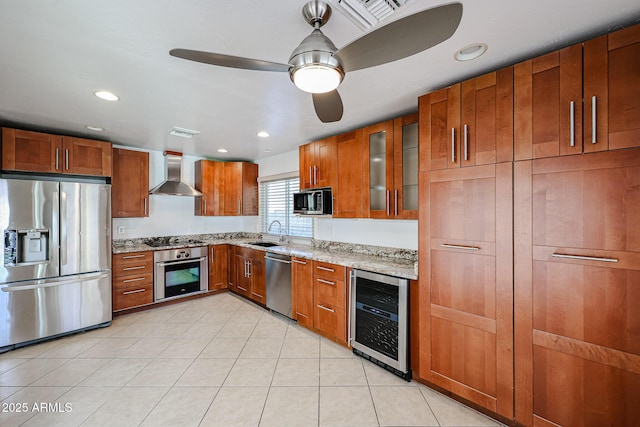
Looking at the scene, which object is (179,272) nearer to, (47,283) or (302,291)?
(47,283)

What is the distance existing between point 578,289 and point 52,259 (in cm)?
471

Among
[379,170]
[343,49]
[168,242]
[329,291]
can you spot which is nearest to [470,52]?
[343,49]

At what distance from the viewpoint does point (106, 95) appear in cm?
224

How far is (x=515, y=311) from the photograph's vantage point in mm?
1688

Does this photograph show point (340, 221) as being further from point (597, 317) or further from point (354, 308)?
point (597, 317)

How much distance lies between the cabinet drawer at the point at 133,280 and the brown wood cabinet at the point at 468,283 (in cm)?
373

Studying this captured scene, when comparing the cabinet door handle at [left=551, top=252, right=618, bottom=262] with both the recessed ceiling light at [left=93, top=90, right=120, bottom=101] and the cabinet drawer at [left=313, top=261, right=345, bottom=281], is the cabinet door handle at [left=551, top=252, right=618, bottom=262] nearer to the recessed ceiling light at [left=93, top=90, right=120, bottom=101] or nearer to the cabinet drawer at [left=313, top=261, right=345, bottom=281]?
the cabinet drawer at [left=313, top=261, right=345, bottom=281]

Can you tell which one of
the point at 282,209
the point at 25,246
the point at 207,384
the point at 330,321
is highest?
the point at 282,209

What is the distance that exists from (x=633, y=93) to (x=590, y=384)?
1.58 m

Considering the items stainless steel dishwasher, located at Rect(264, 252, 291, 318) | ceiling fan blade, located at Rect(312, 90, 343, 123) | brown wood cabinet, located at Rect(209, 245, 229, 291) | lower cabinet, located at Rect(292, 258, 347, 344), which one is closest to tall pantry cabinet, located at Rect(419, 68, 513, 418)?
ceiling fan blade, located at Rect(312, 90, 343, 123)

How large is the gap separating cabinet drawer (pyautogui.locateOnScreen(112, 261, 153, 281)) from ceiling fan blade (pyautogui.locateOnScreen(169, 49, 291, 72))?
3.55 meters

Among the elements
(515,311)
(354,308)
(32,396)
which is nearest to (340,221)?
(354,308)

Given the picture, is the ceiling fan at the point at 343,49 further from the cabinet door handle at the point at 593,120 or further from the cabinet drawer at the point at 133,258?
the cabinet drawer at the point at 133,258

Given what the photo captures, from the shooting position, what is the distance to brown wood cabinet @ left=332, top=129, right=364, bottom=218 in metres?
2.99
